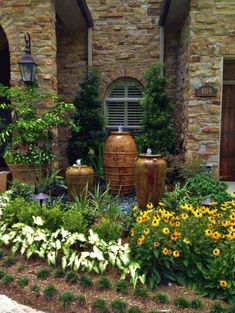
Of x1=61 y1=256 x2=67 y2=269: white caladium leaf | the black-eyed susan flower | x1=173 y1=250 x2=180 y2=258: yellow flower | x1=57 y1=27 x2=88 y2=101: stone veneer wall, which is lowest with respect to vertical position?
x1=61 y1=256 x2=67 y2=269: white caladium leaf

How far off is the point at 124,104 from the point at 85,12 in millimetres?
1984

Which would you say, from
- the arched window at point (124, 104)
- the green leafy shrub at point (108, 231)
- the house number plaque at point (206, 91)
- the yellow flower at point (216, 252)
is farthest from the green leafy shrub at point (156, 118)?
the yellow flower at point (216, 252)

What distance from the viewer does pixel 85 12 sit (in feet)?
19.8

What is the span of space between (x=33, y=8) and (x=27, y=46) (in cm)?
63

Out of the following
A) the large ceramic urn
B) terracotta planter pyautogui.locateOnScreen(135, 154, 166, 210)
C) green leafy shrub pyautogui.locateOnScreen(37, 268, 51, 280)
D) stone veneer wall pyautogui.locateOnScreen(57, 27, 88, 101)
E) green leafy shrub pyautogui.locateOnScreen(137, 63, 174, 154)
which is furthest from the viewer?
stone veneer wall pyautogui.locateOnScreen(57, 27, 88, 101)

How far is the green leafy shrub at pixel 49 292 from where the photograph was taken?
2.59 m

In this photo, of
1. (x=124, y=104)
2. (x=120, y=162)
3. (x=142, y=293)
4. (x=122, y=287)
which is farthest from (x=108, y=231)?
(x=124, y=104)

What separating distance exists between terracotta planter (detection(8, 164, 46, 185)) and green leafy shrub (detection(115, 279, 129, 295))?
261cm

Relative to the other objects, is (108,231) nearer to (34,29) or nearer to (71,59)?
(34,29)

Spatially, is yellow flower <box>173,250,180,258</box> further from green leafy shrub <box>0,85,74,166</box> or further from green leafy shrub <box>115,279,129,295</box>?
green leafy shrub <box>0,85,74,166</box>

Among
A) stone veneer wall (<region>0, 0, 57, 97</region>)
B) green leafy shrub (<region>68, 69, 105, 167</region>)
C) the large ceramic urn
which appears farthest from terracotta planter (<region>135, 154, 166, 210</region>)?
Answer: green leafy shrub (<region>68, 69, 105, 167</region>)

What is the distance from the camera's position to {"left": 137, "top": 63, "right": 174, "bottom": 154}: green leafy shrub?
5.97m

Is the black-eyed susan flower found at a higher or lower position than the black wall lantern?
Result: lower

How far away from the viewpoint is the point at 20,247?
3234 millimetres
